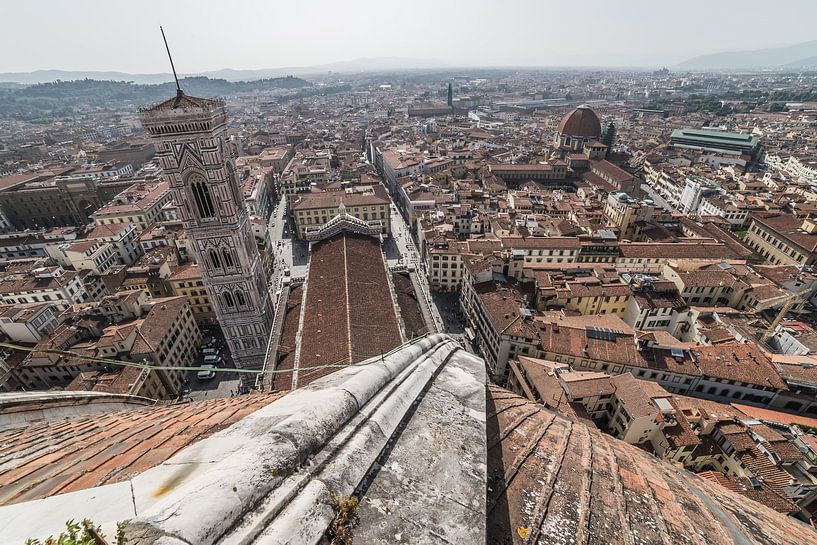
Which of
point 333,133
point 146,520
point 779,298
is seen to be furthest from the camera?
point 333,133

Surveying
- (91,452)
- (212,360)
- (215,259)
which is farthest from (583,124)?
(91,452)

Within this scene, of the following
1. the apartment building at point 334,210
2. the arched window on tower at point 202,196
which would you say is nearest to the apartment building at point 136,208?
the apartment building at point 334,210

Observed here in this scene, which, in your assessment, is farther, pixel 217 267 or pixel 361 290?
pixel 217 267

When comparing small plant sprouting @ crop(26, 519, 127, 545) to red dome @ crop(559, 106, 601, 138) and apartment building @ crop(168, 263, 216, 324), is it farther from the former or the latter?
red dome @ crop(559, 106, 601, 138)

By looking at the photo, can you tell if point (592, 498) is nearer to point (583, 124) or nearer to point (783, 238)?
point (783, 238)

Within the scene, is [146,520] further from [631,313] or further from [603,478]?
[631,313]

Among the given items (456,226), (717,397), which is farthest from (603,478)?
(456,226)

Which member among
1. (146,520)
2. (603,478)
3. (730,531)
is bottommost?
(730,531)

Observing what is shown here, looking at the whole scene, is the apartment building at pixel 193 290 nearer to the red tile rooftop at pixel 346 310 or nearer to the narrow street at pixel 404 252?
the red tile rooftop at pixel 346 310
